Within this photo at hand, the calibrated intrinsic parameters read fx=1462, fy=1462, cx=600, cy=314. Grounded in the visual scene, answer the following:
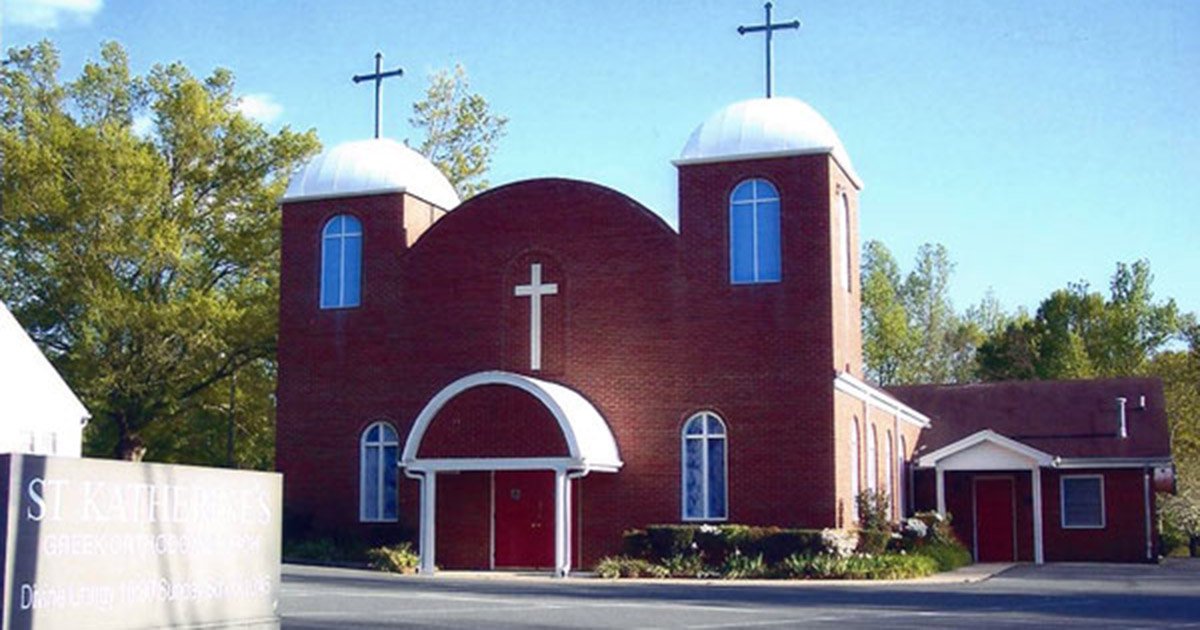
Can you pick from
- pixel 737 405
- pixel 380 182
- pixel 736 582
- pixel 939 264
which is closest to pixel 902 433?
pixel 737 405

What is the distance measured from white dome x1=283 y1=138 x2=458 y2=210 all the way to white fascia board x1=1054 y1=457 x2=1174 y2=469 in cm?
1640

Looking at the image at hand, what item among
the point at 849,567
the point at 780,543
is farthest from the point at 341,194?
the point at 849,567

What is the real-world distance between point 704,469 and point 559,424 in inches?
126

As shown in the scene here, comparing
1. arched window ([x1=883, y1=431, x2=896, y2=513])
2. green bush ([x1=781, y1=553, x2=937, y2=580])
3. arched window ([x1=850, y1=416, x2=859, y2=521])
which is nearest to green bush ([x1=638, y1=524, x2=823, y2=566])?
green bush ([x1=781, y1=553, x2=937, y2=580])

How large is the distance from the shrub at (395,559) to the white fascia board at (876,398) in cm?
914

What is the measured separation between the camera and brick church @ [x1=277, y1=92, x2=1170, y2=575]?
28938 millimetres

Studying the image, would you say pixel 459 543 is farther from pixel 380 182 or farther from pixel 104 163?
pixel 104 163

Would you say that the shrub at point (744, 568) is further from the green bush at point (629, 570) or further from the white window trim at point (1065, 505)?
the white window trim at point (1065, 505)

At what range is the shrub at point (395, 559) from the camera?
29.0m

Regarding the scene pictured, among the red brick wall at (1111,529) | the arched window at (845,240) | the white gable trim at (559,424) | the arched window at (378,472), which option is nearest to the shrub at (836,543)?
the white gable trim at (559,424)

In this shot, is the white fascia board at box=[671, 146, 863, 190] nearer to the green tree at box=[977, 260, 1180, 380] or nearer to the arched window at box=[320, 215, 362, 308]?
the arched window at box=[320, 215, 362, 308]

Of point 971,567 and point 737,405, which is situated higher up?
point 737,405

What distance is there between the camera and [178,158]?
42.3 m

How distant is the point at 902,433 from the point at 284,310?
1567 cm
